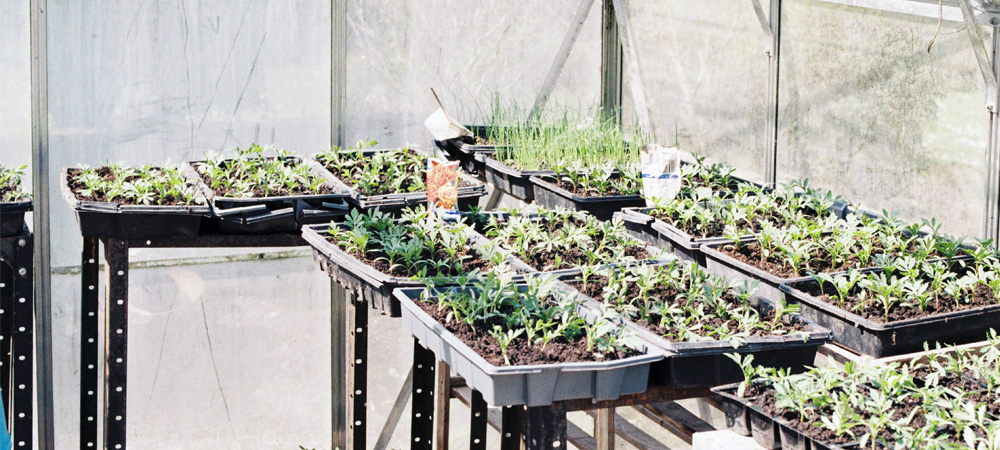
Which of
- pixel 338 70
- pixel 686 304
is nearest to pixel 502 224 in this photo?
pixel 686 304

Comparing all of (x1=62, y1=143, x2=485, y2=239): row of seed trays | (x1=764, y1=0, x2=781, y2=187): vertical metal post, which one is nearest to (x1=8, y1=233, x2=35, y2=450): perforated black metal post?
(x1=62, y1=143, x2=485, y2=239): row of seed trays

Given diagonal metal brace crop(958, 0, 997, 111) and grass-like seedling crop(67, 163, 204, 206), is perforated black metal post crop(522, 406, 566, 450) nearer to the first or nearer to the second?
grass-like seedling crop(67, 163, 204, 206)

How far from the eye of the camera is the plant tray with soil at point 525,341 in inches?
75.9

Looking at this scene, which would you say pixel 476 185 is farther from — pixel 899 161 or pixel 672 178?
pixel 899 161

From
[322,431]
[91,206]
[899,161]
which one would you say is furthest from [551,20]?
[91,206]

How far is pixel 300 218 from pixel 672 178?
1145mm

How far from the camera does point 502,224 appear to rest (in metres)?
3.08

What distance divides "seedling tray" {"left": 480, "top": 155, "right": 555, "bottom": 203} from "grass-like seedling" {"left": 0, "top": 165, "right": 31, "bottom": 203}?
1.62 meters

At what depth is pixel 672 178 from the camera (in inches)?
123

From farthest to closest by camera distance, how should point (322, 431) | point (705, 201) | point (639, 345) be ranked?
point (322, 431) → point (705, 201) → point (639, 345)

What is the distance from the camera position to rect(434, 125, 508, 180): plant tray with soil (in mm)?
4094

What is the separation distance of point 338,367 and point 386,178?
4.02 feet

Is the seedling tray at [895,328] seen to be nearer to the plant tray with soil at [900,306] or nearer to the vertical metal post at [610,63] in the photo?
the plant tray with soil at [900,306]

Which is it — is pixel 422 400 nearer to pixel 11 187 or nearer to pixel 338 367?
pixel 338 367
